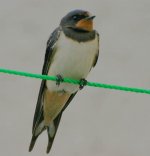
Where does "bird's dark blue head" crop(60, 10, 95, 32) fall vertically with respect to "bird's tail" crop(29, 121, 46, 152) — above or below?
above

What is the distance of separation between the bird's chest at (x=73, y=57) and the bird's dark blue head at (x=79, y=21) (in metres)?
0.06

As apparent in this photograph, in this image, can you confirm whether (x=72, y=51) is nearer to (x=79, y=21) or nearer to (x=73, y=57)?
(x=73, y=57)

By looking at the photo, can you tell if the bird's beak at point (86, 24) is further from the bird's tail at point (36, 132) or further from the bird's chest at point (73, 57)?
the bird's tail at point (36, 132)

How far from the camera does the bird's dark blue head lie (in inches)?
130

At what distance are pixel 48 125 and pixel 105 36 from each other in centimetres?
208

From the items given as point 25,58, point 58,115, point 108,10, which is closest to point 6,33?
point 25,58

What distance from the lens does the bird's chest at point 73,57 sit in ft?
10.7

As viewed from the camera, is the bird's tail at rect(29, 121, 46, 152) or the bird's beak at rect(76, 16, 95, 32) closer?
the bird's beak at rect(76, 16, 95, 32)

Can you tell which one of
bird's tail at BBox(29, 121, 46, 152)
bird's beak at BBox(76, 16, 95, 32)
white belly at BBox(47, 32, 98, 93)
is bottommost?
bird's tail at BBox(29, 121, 46, 152)

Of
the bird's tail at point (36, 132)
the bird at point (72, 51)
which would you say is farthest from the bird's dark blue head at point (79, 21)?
the bird's tail at point (36, 132)

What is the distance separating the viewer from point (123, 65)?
533cm

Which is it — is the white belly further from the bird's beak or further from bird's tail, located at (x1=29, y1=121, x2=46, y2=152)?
bird's tail, located at (x1=29, y1=121, x2=46, y2=152)

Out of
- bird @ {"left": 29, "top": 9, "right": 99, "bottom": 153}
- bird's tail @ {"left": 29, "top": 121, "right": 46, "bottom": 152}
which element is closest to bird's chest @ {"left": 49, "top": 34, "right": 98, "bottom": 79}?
bird @ {"left": 29, "top": 9, "right": 99, "bottom": 153}

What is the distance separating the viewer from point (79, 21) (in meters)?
3.32
